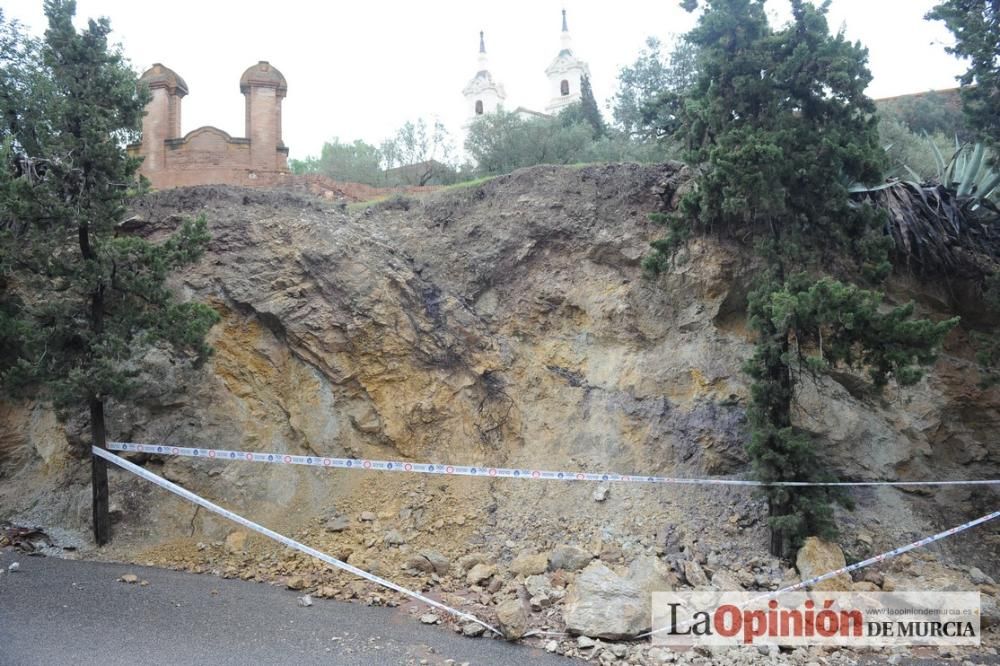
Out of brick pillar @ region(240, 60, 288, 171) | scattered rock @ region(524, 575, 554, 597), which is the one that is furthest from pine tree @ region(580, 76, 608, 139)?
scattered rock @ region(524, 575, 554, 597)

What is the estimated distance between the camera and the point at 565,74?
5294 cm

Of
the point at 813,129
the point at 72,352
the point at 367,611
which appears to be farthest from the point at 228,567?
the point at 813,129

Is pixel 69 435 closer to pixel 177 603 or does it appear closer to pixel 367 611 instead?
pixel 177 603

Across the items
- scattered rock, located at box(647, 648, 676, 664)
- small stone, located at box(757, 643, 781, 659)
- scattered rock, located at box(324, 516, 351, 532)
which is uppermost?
scattered rock, located at box(324, 516, 351, 532)

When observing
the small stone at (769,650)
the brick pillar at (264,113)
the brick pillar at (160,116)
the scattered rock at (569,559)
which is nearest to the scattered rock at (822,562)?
the small stone at (769,650)

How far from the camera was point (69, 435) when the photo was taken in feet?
34.7

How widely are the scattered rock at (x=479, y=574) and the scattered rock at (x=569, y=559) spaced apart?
745 millimetres

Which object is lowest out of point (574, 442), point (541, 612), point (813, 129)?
point (541, 612)

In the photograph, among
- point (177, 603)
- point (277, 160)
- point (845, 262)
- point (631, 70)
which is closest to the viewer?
point (177, 603)

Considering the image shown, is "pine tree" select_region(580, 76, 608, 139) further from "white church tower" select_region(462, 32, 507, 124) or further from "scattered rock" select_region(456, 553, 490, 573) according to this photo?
"white church tower" select_region(462, 32, 507, 124)

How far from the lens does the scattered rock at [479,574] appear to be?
28.5 ft

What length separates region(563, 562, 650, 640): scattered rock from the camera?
7.23 meters

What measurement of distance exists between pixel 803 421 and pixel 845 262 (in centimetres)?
240

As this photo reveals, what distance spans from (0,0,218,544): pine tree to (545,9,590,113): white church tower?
45.0 metres
